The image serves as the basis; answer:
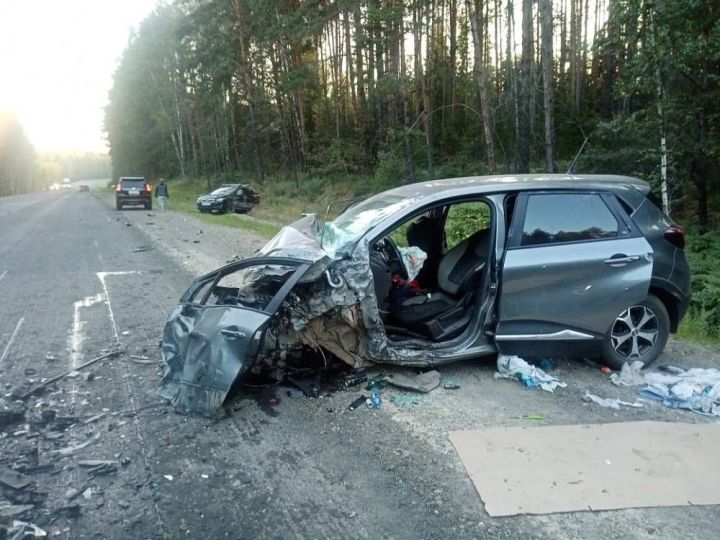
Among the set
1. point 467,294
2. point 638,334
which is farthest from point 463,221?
point 638,334

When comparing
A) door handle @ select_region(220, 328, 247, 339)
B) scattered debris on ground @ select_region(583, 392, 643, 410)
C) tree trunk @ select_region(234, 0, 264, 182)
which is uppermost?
tree trunk @ select_region(234, 0, 264, 182)

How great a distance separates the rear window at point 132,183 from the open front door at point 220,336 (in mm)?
26080

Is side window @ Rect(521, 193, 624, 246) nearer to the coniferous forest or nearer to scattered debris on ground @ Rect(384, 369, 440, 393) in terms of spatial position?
scattered debris on ground @ Rect(384, 369, 440, 393)

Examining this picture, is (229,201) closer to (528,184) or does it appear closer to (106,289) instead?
(106,289)

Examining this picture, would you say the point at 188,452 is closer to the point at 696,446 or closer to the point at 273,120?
the point at 696,446

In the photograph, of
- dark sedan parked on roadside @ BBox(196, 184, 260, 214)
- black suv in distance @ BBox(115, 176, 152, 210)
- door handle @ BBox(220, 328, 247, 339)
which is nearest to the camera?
door handle @ BBox(220, 328, 247, 339)

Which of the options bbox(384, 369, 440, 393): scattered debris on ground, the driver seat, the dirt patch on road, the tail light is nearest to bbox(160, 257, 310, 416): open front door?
bbox(384, 369, 440, 393): scattered debris on ground

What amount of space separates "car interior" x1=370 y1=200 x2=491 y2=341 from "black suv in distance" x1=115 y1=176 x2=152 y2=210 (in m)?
25.0

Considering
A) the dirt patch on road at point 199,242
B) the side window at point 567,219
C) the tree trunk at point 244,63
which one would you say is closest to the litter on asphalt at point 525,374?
the side window at point 567,219

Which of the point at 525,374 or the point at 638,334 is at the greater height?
the point at 638,334

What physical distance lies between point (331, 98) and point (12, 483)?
3781cm

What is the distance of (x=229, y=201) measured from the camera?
2445cm

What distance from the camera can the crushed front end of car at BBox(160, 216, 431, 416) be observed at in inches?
145

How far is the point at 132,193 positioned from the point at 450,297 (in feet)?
85.7
